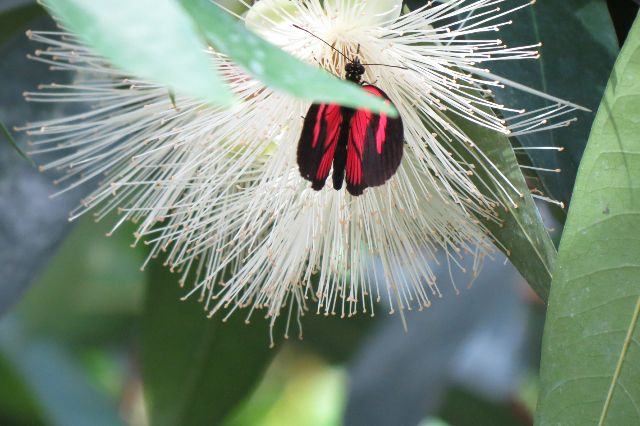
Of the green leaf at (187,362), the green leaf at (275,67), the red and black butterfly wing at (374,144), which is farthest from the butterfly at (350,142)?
the green leaf at (187,362)

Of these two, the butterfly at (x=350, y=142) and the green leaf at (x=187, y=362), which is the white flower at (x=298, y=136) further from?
the green leaf at (x=187, y=362)

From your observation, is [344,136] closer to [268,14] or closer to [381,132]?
[381,132]

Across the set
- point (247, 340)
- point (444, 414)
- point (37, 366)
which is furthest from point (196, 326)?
point (444, 414)

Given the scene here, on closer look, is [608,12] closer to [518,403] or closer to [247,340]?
[247,340]

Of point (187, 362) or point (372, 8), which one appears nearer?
point (372, 8)

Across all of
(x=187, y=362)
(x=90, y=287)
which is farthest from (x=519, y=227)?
(x=90, y=287)

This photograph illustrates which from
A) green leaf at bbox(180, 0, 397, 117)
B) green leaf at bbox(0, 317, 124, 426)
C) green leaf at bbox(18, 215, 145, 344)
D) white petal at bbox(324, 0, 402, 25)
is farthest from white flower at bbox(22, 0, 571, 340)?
green leaf at bbox(18, 215, 145, 344)
